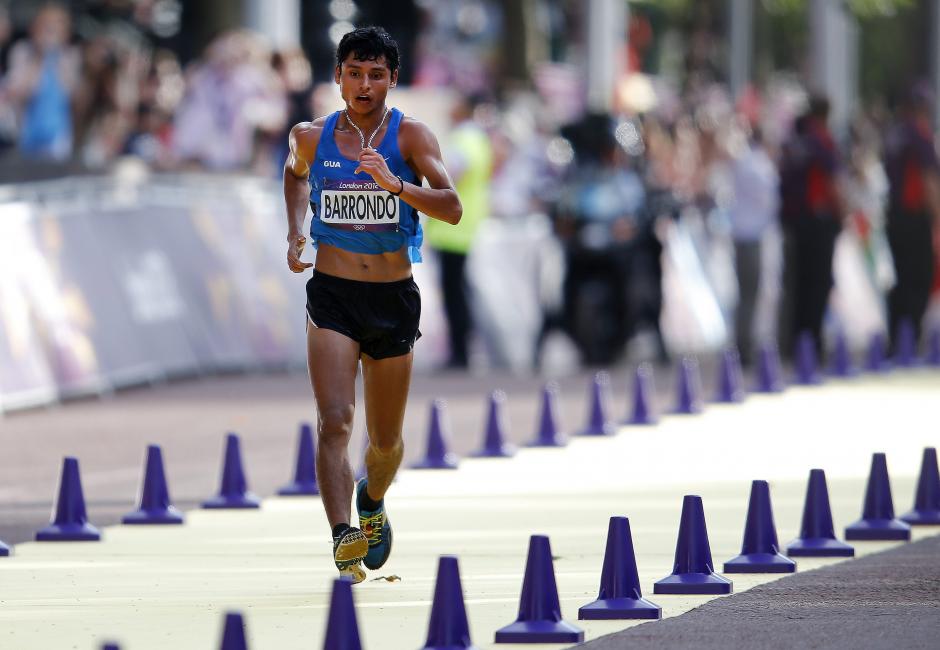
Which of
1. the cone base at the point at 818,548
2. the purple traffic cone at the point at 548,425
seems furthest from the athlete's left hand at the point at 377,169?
the purple traffic cone at the point at 548,425

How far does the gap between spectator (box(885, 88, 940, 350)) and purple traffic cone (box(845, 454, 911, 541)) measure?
11.9 m

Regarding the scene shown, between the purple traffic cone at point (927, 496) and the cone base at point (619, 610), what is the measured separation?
10.9 ft

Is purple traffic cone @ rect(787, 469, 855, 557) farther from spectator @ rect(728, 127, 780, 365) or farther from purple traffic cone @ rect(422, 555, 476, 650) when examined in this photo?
spectator @ rect(728, 127, 780, 365)

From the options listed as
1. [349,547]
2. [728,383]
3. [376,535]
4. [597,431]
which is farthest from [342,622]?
[728,383]

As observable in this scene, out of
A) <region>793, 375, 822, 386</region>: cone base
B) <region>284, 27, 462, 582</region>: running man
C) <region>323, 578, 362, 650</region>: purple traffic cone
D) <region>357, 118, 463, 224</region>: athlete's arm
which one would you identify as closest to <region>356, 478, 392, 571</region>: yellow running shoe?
<region>284, 27, 462, 582</region>: running man

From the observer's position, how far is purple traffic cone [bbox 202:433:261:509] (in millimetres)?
12938

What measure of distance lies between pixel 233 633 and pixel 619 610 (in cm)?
240

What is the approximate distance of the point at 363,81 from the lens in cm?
983

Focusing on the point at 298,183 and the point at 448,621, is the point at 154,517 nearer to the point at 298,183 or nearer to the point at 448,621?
the point at 298,183

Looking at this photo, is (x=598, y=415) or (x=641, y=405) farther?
(x=641, y=405)

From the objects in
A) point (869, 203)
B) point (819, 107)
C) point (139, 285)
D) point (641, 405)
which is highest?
point (869, 203)

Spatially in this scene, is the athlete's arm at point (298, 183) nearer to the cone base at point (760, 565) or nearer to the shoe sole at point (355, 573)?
the shoe sole at point (355, 573)

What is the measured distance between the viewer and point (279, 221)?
74.9 feet

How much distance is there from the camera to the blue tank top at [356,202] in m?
9.91
